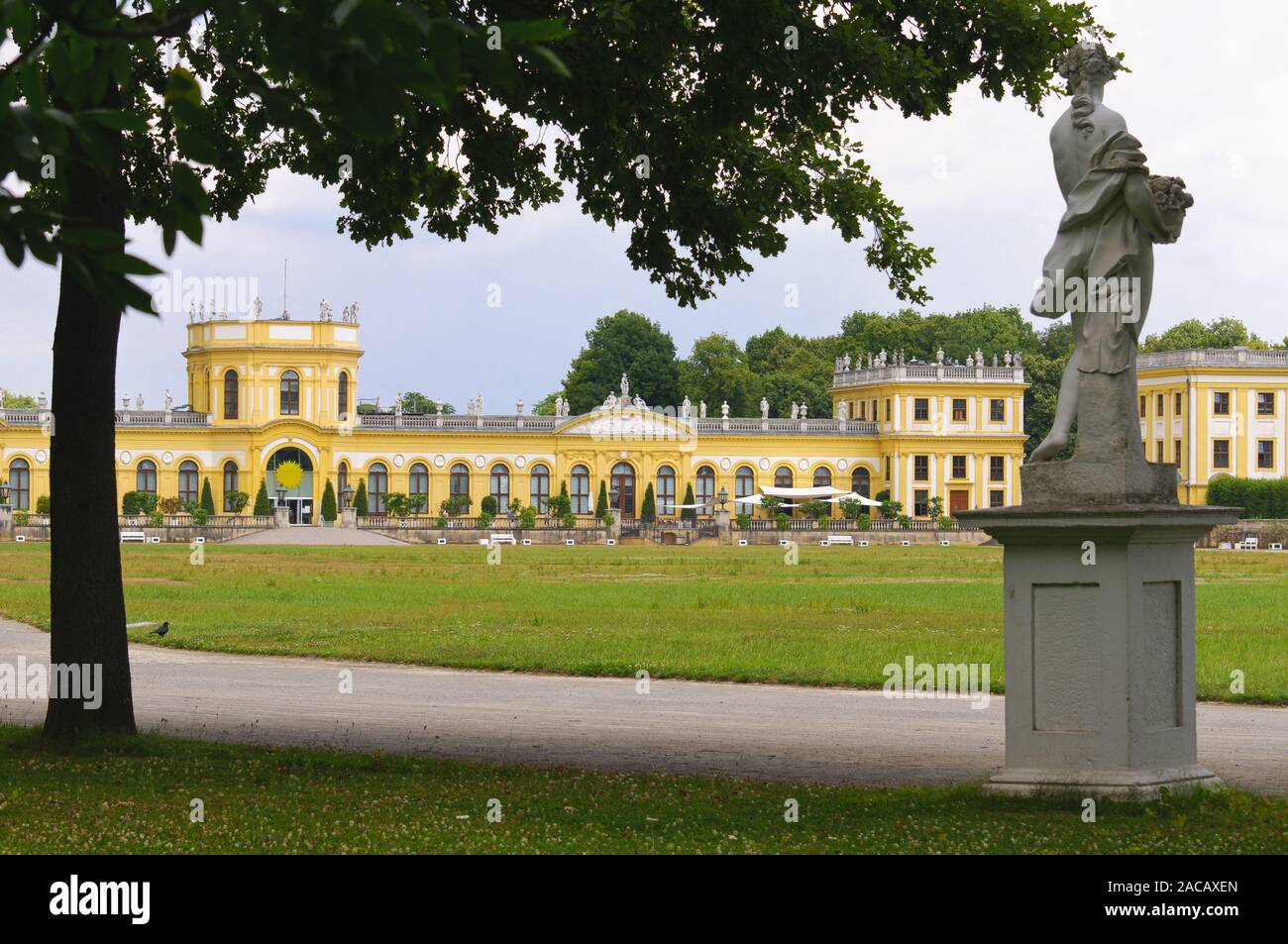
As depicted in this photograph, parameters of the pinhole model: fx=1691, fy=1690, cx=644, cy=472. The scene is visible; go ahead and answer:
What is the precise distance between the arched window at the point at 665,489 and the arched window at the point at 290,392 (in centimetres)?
1823

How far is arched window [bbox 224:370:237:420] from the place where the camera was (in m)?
80.2

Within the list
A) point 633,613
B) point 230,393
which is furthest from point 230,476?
point 633,613

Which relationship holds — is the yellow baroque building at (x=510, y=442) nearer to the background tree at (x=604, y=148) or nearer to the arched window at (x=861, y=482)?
the arched window at (x=861, y=482)

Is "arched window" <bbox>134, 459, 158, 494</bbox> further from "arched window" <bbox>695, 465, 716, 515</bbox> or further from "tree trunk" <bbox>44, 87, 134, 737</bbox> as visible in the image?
"tree trunk" <bbox>44, 87, 134, 737</bbox>

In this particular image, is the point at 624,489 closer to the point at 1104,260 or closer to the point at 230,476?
the point at 230,476

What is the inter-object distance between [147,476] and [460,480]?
14.8 metres

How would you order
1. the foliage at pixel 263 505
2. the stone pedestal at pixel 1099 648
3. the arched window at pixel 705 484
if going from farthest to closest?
1. the arched window at pixel 705 484
2. the foliage at pixel 263 505
3. the stone pedestal at pixel 1099 648

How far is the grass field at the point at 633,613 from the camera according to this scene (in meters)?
18.4

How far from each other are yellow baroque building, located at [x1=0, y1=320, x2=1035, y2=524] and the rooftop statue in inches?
2744

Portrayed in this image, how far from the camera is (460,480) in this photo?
8312cm

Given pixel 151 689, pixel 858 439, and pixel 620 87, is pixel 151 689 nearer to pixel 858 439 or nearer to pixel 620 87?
pixel 620 87

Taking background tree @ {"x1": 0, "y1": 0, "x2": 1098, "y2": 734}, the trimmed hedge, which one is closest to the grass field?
background tree @ {"x1": 0, "y1": 0, "x2": 1098, "y2": 734}

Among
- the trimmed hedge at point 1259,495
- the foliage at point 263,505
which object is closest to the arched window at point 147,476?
the foliage at point 263,505
